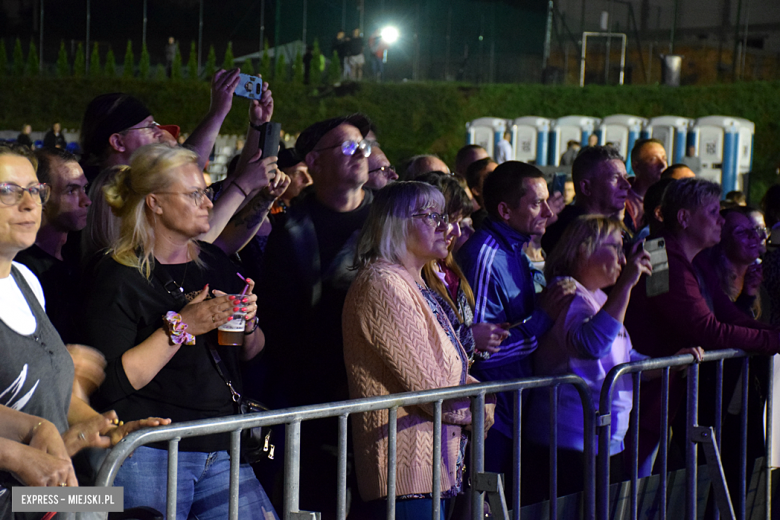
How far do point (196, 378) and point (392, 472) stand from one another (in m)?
0.62

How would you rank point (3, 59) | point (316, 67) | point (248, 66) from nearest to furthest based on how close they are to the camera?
point (248, 66)
point (316, 67)
point (3, 59)

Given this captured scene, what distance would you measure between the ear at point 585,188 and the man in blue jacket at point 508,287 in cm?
98

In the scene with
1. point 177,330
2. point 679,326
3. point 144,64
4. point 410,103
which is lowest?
point 679,326

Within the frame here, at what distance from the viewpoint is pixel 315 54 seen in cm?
2647

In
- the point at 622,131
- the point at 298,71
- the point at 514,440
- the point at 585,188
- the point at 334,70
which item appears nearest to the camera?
the point at 514,440

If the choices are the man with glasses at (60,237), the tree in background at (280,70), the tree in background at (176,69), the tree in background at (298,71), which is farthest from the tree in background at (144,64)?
the man with glasses at (60,237)

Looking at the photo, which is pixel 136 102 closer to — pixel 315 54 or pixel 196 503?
pixel 196 503

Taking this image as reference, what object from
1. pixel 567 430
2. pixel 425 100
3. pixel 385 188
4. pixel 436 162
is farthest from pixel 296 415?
pixel 425 100

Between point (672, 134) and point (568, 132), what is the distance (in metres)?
2.25

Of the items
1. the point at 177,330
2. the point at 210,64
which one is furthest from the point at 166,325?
the point at 210,64

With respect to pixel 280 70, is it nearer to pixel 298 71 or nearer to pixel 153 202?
pixel 298 71

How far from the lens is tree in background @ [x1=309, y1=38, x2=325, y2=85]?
26469 mm

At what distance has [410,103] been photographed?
26359 mm

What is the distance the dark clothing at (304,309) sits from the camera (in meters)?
3.11
